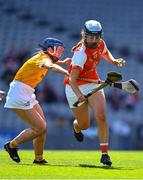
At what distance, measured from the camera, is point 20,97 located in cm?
973

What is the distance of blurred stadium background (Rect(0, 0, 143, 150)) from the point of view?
1848 cm

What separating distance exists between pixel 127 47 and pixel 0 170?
54.2 ft

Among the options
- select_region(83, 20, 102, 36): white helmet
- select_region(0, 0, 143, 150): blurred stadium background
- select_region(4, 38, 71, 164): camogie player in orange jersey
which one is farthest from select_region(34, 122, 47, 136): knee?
select_region(0, 0, 143, 150): blurred stadium background

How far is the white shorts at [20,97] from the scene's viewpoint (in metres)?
9.73

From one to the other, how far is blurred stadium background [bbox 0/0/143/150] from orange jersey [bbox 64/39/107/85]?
24.9 ft

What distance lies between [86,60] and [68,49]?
586 inches

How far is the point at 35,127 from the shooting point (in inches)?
383

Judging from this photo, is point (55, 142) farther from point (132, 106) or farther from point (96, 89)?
point (96, 89)

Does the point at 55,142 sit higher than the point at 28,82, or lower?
lower

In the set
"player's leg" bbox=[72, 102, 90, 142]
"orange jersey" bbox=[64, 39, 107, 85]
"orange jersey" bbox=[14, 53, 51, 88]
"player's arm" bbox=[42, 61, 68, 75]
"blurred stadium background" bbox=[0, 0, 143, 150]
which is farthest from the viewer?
"blurred stadium background" bbox=[0, 0, 143, 150]

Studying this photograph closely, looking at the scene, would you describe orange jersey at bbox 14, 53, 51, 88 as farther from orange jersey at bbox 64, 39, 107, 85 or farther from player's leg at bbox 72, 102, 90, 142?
player's leg at bbox 72, 102, 90, 142

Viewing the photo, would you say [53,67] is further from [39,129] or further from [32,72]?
[39,129]

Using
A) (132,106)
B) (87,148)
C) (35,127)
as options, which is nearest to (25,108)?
(35,127)

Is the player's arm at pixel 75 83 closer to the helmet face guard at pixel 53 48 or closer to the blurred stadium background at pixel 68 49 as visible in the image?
the helmet face guard at pixel 53 48
